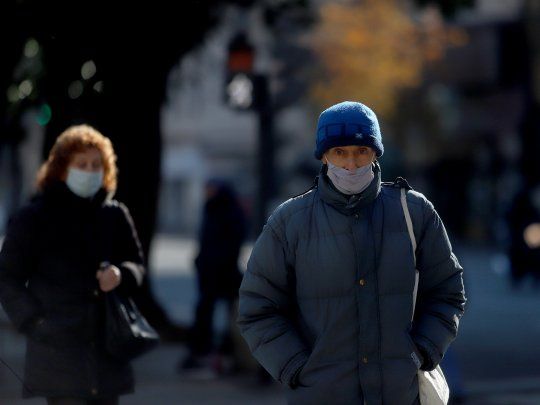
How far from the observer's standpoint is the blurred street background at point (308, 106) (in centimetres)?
1307

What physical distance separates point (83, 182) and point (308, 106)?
45250 mm

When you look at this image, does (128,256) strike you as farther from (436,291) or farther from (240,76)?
(240,76)

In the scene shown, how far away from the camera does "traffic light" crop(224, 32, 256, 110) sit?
13.3 meters

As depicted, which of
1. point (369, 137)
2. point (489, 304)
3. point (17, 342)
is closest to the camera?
point (369, 137)

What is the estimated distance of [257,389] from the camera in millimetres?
11438

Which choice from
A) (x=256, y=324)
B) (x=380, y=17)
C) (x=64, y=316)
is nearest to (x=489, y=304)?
(x=64, y=316)

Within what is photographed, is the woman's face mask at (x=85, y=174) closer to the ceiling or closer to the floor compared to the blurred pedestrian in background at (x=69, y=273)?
closer to the ceiling

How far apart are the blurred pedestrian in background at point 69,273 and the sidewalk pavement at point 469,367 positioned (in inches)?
161

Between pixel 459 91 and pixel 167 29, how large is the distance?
31578mm

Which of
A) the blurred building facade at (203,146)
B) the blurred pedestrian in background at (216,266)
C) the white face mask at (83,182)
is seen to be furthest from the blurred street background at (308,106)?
the blurred building facade at (203,146)

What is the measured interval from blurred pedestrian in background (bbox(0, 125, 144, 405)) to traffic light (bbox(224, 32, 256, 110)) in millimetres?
6728

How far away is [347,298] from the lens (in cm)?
458

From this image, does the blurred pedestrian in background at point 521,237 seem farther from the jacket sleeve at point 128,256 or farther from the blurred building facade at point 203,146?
the blurred building facade at point 203,146

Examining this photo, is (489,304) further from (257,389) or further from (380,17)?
(380,17)
